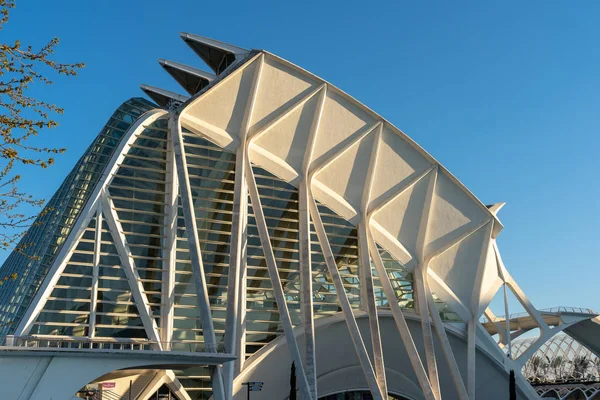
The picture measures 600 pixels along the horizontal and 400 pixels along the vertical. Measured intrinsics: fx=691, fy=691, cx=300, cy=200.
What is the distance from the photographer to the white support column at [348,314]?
35281 mm

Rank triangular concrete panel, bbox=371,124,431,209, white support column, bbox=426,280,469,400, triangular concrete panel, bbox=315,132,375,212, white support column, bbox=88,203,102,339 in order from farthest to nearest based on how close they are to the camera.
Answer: triangular concrete panel, bbox=371,124,431,209
triangular concrete panel, bbox=315,132,375,212
white support column, bbox=426,280,469,400
white support column, bbox=88,203,102,339

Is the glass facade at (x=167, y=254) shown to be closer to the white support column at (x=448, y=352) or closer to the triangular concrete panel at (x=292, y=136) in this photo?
the triangular concrete panel at (x=292, y=136)

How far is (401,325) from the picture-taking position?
39438mm

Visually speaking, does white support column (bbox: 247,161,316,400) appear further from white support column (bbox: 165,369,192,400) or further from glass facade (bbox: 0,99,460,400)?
white support column (bbox: 165,369,192,400)

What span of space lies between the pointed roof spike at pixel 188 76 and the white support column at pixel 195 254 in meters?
4.04

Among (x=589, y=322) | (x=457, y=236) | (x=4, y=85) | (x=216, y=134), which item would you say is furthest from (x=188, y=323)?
(x=589, y=322)

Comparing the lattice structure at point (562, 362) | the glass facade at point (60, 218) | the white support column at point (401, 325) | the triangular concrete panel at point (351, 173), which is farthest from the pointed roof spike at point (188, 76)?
the lattice structure at point (562, 362)

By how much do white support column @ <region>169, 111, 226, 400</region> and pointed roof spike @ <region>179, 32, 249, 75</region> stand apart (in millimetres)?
4349

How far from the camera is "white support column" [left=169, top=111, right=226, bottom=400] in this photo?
99.8 ft

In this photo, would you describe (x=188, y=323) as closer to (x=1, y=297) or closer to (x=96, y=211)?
(x=96, y=211)

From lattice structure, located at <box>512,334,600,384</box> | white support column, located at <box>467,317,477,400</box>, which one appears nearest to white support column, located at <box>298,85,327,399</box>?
white support column, located at <box>467,317,477,400</box>

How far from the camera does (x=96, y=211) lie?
36406 mm

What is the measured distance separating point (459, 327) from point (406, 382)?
491 centimetres

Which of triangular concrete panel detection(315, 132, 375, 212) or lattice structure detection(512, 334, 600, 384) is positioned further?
lattice structure detection(512, 334, 600, 384)
